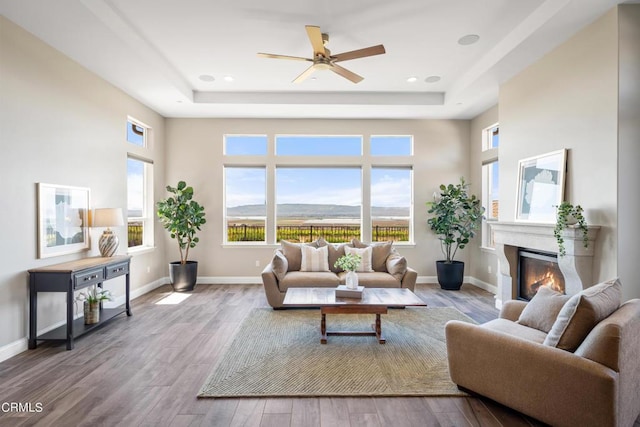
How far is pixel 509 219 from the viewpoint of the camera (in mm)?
4523

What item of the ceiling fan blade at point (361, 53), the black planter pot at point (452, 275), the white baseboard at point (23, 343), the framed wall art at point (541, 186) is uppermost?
the ceiling fan blade at point (361, 53)

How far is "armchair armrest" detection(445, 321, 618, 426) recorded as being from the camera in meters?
1.88

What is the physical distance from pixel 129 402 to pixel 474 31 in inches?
187

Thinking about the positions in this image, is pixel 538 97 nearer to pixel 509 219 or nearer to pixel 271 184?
pixel 509 219

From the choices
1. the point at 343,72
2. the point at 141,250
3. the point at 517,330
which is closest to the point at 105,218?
the point at 141,250

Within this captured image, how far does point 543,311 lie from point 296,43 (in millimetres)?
3734

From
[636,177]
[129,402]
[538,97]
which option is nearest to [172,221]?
[129,402]

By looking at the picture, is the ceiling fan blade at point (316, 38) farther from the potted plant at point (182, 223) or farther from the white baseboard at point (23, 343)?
the white baseboard at point (23, 343)

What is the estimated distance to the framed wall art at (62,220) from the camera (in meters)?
3.57

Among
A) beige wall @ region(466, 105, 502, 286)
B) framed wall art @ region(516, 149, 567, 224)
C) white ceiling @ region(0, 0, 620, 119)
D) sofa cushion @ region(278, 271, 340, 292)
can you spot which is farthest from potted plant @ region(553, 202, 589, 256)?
sofa cushion @ region(278, 271, 340, 292)

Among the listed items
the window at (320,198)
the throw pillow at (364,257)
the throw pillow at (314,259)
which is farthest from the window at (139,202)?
the throw pillow at (364,257)

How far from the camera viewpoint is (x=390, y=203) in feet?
21.8

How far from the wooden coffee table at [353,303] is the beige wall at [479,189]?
268 cm

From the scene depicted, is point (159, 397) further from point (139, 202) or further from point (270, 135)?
point (270, 135)
